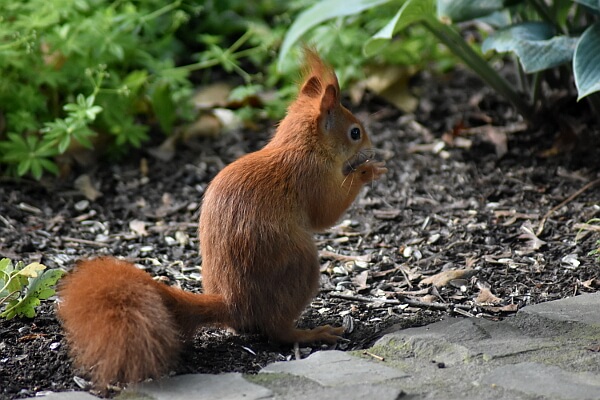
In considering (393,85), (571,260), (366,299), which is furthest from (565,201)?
(393,85)

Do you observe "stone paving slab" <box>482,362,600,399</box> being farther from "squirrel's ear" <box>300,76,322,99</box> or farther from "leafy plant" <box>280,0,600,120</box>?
"leafy plant" <box>280,0,600,120</box>

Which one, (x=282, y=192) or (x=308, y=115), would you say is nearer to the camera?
(x=282, y=192)

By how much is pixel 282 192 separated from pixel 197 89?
360 centimetres

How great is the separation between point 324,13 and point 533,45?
1.24 m

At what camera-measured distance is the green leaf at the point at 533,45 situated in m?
4.37

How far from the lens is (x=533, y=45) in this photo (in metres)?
4.42

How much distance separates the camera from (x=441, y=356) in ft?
9.89

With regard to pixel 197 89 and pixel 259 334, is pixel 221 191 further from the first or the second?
pixel 197 89

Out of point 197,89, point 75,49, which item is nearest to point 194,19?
point 197,89


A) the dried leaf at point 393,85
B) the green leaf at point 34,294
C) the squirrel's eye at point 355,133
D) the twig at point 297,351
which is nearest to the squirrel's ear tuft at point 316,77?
the squirrel's eye at point 355,133

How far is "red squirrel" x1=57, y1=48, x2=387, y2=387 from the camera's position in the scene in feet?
9.04

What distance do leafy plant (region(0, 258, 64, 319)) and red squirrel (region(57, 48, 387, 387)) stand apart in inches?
8.1

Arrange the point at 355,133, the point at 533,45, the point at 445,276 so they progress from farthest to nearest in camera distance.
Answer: the point at 533,45
the point at 445,276
the point at 355,133

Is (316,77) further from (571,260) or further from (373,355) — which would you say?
(571,260)
